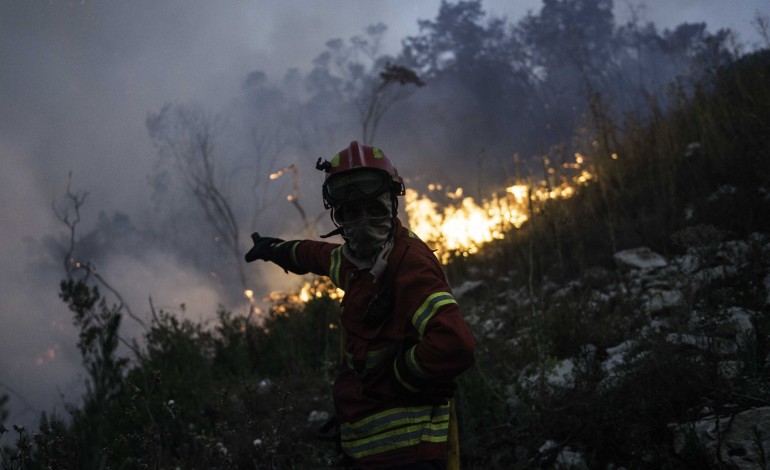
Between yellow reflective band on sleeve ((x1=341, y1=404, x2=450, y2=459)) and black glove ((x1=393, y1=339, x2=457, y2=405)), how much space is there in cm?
5

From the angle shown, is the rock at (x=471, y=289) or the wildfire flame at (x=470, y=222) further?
the wildfire flame at (x=470, y=222)

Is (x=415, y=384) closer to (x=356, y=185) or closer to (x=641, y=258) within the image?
(x=356, y=185)

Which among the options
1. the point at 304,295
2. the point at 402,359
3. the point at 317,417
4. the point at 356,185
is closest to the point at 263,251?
the point at 356,185

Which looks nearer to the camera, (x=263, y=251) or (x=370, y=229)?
(x=370, y=229)

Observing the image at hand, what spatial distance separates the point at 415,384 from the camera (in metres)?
1.99

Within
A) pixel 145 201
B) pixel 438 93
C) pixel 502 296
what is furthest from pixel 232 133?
pixel 502 296

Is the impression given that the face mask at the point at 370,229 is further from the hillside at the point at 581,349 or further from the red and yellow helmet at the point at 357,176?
the hillside at the point at 581,349

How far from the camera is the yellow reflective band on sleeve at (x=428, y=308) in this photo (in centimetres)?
200

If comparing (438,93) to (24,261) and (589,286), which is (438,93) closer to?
(24,261)

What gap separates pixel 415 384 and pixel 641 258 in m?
4.51

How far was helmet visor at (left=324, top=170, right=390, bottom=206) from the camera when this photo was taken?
243 centimetres

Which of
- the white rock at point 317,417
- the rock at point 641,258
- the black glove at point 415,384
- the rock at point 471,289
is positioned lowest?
the black glove at point 415,384

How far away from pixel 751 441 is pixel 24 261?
1446 inches

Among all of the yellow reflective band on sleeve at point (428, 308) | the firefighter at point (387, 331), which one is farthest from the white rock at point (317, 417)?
the yellow reflective band on sleeve at point (428, 308)
